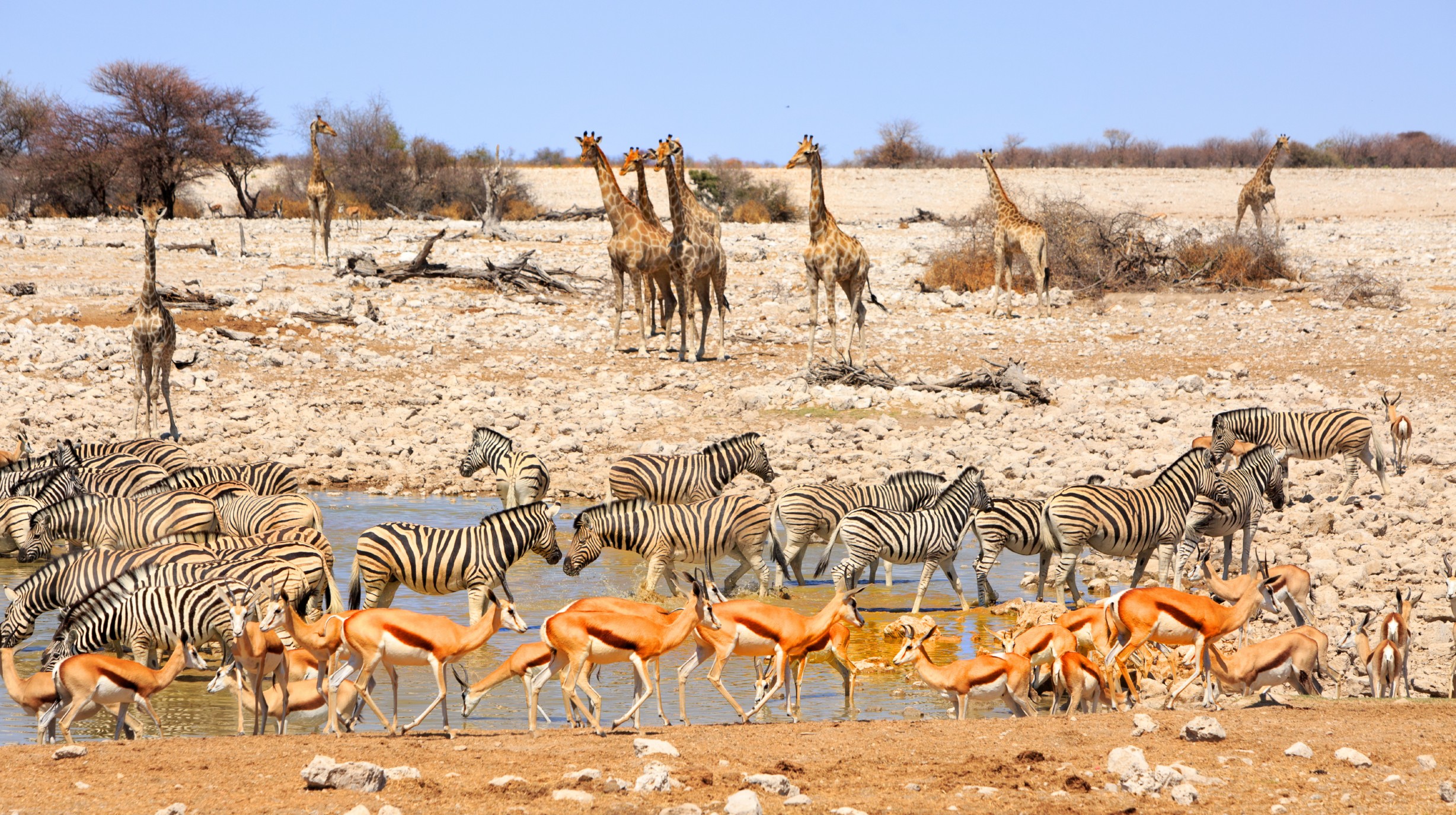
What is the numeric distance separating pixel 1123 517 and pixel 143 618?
6.01 meters

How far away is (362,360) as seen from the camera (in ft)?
58.5

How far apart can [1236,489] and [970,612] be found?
2.06 m

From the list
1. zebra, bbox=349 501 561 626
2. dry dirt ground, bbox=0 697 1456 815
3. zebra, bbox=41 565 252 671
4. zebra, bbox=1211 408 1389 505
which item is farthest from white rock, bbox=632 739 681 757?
zebra, bbox=1211 408 1389 505

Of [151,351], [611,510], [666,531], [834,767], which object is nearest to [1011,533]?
[666,531]

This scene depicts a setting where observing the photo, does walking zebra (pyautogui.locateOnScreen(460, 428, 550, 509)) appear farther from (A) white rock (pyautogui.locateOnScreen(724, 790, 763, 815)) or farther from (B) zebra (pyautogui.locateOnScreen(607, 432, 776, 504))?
(A) white rock (pyautogui.locateOnScreen(724, 790, 763, 815))

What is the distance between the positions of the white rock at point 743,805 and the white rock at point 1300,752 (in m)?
2.16

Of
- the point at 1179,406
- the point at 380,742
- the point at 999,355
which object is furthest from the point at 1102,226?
the point at 380,742

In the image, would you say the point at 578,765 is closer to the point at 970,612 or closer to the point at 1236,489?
the point at 970,612

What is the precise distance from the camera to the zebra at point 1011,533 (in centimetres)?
928

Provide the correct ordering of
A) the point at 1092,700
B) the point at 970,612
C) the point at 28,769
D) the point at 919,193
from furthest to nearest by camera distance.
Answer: the point at 919,193, the point at 970,612, the point at 1092,700, the point at 28,769

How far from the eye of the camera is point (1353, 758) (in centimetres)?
524

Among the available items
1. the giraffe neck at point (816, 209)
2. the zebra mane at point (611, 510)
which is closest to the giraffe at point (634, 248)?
the giraffe neck at point (816, 209)

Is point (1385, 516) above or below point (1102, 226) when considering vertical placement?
below

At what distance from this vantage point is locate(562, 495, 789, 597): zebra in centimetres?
962
